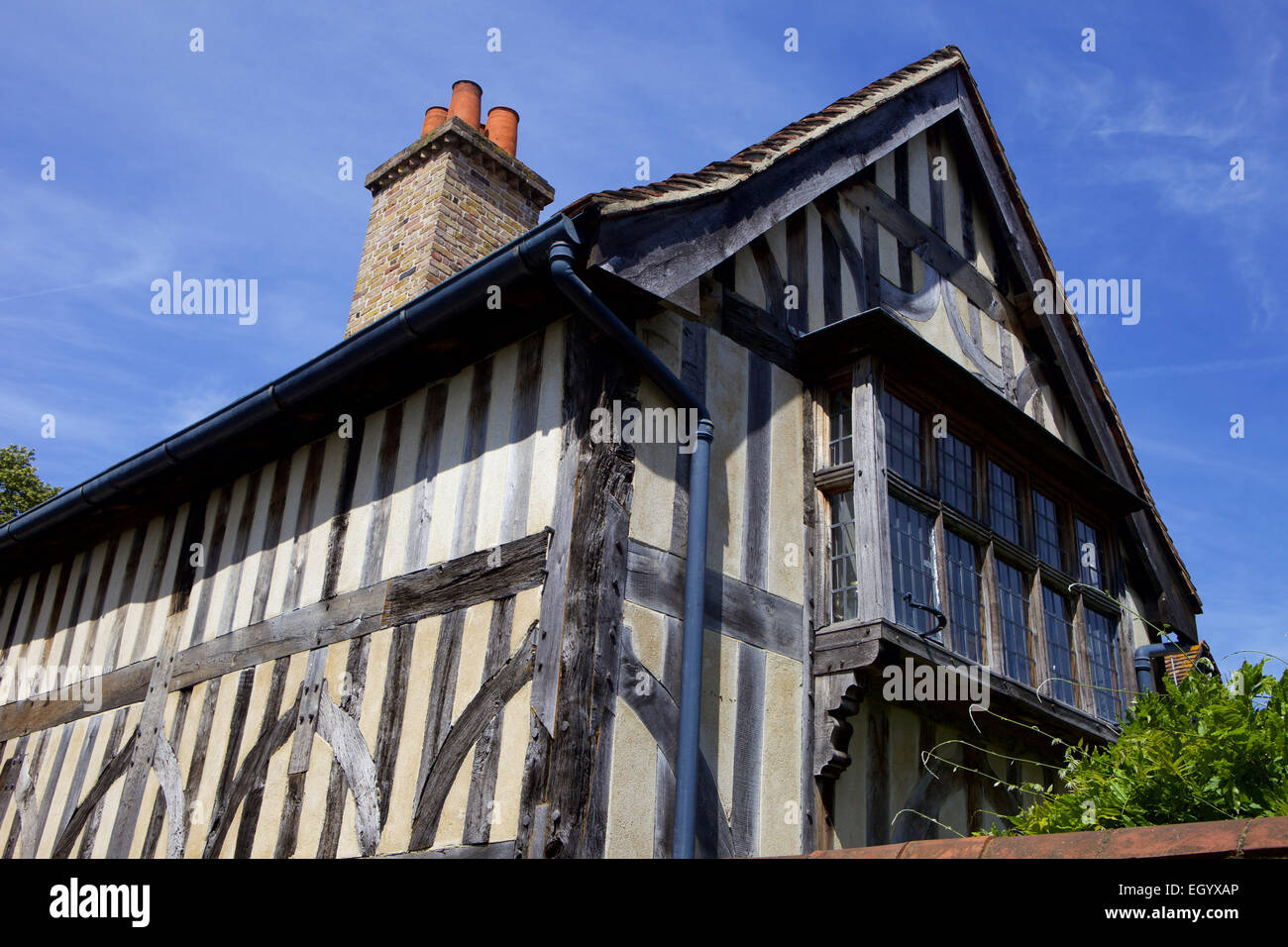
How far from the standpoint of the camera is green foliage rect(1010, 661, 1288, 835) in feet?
9.29

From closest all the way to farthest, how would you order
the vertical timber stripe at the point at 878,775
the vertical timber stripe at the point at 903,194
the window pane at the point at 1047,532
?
the vertical timber stripe at the point at 878,775 → the window pane at the point at 1047,532 → the vertical timber stripe at the point at 903,194

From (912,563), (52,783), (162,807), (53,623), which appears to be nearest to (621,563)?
(912,563)

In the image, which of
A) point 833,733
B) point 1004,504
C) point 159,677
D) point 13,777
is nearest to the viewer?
point 833,733

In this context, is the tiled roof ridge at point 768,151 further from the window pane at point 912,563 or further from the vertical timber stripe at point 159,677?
the vertical timber stripe at point 159,677

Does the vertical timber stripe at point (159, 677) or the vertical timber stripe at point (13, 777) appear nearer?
the vertical timber stripe at point (159, 677)

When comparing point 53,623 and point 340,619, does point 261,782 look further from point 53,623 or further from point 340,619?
point 53,623

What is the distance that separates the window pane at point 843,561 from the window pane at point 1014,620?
131 centimetres

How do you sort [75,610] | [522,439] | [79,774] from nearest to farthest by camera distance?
[522,439], [79,774], [75,610]

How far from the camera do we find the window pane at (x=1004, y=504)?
26.2 ft

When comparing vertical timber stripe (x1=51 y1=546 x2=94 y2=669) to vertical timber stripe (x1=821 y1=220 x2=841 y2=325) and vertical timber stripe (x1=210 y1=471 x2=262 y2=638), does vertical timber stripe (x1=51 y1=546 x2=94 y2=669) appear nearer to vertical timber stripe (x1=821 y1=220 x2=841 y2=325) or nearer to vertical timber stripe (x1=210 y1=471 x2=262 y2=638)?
vertical timber stripe (x1=210 y1=471 x2=262 y2=638)

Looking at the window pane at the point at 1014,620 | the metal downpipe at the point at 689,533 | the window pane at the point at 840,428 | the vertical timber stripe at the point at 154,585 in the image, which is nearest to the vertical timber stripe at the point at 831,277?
the window pane at the point at 840,428

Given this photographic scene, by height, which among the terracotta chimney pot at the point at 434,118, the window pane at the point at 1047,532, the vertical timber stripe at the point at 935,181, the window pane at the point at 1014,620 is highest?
the terracotta chimney pot at the point at 434,118

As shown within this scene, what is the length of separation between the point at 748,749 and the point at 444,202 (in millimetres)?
5916

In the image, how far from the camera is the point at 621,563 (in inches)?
229
